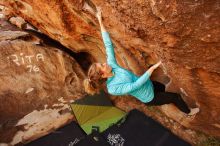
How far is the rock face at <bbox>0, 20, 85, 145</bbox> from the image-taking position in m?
7.83

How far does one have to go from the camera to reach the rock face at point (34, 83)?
7.83m

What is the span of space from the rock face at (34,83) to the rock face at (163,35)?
1.09 m

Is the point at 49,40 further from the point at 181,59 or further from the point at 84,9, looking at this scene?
the point at 181,59

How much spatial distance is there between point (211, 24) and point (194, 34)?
0.85 ft

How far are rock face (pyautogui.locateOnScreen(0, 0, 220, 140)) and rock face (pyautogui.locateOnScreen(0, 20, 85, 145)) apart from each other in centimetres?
109

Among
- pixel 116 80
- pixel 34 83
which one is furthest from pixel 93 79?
pixel 34 83

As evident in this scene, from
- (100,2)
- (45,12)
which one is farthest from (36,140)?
(100,2)

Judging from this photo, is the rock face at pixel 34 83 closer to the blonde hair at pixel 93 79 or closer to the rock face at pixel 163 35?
the rock face at pixel 163 35

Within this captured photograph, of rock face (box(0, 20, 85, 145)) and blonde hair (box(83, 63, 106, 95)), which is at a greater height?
blonde hair (box(83, 63, 106, 95))

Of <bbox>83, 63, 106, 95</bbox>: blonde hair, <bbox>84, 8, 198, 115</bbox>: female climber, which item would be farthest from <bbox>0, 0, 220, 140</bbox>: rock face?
<bbox>83, 63, 106, 95</bbox>: blonde hair

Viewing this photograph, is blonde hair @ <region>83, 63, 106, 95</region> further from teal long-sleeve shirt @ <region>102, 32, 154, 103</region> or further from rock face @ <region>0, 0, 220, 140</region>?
rock face @ <region>0, 0, 220, 140</region>

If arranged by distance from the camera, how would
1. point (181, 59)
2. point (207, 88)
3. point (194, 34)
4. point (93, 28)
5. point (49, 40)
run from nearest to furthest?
1. point (194, 34)
2. point (181, 59)
3. point (207, 88)
4. point (93, 28)
5. point (49, 40)

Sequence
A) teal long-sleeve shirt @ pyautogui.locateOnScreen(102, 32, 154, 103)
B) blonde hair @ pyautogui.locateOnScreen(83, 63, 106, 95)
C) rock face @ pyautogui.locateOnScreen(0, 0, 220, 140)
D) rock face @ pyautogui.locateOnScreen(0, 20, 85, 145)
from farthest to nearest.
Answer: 1. rock face @ pyautogui.locateOnScreen(0, 20, 85, 145)
2. teal long-sleeve shirt @ pyautogui.locateOnScreen(102, 32, 154, 103)
3. blonde hair @ pyautogui.locateOnScreen(83, 63, 106, 95)
4. rock face @ pyautogui.locateOnScreen(0, 0, 220, 140)

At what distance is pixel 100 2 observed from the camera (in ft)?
14.8
